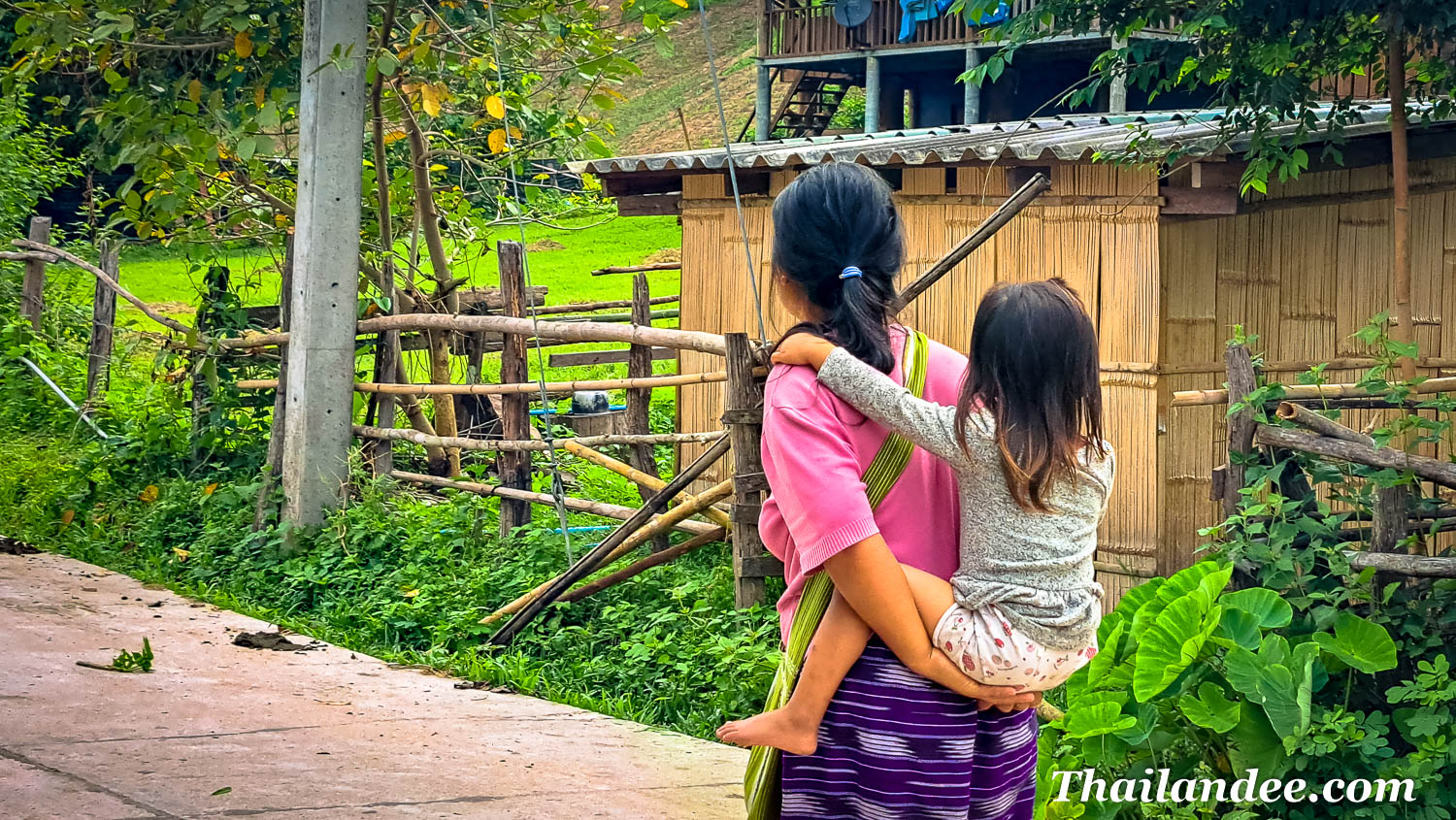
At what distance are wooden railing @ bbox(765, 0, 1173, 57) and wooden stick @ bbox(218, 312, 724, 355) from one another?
13926 mm

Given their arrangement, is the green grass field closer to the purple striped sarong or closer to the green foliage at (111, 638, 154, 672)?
the green foliage at (111, 638, 154, 672)

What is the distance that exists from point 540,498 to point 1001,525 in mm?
4530

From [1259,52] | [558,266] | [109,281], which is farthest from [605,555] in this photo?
[558,266]

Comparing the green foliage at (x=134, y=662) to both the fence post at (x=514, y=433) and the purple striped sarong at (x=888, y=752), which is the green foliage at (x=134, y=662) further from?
the purple striped sarong at (x=888, y=752)

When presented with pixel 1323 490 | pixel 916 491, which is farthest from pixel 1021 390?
pixel 1323 490

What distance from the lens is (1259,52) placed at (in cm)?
569

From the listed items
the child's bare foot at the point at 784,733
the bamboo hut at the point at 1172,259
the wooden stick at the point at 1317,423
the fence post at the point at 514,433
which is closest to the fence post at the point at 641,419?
the fence post at the point at 514,433

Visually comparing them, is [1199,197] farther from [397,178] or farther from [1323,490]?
[397,178]

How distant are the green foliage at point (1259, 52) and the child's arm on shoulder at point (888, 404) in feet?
13.7

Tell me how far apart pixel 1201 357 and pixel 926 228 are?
5.34ft

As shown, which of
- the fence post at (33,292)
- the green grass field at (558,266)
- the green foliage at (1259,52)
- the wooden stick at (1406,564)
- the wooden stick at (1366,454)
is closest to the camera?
the wooden stick at (1406,564)

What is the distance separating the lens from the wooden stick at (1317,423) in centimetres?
410

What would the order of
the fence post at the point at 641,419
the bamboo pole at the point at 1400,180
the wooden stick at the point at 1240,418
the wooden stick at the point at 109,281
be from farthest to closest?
the wooden stick at the point at 109,281 < the fence post at the point at 641,419 < the bamboo pole at the point at 1400,180 < the wooden stick at the point at 1240,418

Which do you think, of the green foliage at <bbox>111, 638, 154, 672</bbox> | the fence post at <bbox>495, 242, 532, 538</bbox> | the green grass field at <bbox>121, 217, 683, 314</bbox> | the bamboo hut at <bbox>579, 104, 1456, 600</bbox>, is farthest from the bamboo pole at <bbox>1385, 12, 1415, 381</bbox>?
the green grass field at <bbox>121, 217, 683, 314</bbox>
